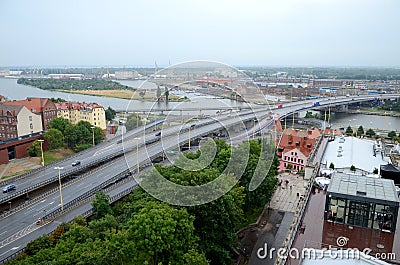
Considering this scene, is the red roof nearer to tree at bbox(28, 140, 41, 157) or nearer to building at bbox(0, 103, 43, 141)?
building at bbox(0, 103, 43, 141)

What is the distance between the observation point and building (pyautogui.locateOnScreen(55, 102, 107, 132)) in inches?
1533

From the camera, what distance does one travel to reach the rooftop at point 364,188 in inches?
405

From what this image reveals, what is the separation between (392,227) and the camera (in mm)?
9992

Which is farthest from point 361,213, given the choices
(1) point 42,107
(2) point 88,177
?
(1) point 42,107

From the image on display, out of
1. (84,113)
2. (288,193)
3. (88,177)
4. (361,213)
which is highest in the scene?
(361,213)

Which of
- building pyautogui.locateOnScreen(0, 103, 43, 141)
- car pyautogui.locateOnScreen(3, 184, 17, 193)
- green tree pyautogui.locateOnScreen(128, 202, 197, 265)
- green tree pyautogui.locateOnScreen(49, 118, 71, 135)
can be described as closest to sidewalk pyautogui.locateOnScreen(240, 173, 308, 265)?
green tree pyautogui.locateOnScreen(128, 202, 197, 265)

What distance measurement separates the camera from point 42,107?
111 feet

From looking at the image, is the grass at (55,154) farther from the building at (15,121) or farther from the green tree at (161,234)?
the green tree at (161,234)

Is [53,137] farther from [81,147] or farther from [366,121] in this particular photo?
[366,121]

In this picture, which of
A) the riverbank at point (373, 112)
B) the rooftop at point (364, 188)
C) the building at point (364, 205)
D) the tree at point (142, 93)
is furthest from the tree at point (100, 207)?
the riverbank at point (373, 112)

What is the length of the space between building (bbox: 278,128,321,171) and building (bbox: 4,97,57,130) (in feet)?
76.8

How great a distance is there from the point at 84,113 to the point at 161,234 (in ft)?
106

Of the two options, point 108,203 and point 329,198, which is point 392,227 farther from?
point 108,203

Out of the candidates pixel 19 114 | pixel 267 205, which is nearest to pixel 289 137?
pixel 267 205
